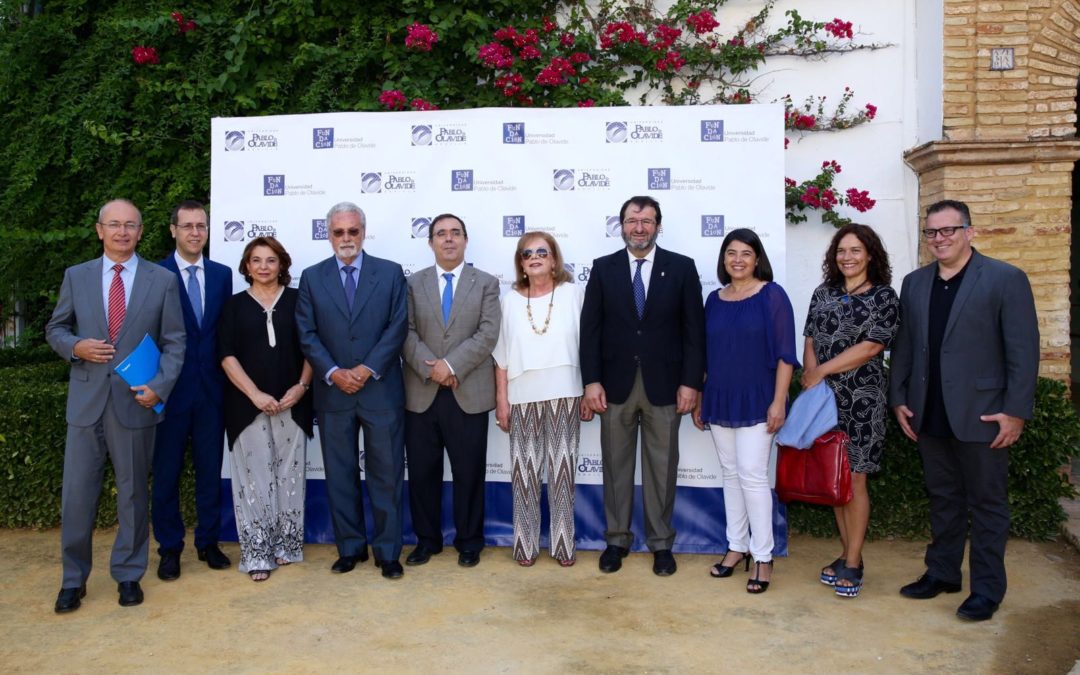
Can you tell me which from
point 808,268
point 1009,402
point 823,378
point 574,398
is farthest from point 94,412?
point 808,268

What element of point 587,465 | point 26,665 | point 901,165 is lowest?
point 26,665

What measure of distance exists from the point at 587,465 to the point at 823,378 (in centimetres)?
153

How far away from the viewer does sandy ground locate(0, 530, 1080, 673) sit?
11.0 ft

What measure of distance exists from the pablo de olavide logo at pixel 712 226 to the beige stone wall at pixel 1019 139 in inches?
85.5

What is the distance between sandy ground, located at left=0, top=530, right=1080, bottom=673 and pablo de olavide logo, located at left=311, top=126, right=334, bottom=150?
2.45 metres

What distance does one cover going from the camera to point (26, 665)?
3.35 meters

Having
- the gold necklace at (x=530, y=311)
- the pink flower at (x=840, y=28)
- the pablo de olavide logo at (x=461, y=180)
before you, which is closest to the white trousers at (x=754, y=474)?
the gold necklace at (x=530, y=311)

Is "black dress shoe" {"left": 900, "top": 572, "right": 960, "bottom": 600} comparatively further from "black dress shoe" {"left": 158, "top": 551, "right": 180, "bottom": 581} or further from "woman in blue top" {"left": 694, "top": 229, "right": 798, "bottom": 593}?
"black dress shoe" {"left": 158, "top": 551, "right": 180, "bottom": 581}

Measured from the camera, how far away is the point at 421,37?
617 cm

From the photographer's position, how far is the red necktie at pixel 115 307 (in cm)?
393

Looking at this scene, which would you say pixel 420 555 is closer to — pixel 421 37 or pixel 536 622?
pixel 536 622

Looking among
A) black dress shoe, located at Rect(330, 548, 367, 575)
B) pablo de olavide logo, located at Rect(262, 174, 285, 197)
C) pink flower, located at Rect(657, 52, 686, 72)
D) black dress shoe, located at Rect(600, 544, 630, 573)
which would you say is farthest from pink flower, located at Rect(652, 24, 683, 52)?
black dress shoe, located at Rect(330, 548, 367, 575)

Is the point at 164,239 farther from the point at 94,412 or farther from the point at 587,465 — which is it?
the point at 587,465

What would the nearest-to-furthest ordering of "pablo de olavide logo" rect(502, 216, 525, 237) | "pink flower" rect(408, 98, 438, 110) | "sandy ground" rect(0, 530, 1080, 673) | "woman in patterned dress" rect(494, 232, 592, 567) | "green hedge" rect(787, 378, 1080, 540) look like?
"sandy ground" rect(0, 530, 1080, 673)
"woman in patterned dress" rect(494, 232, 592, 567)
"green hedge" rect(787, 378, 1080, 540)
"pablo de olavide logo" rect(502, 216, 525, 237)
"pink flower" rect(408, 98, 438, 110)
